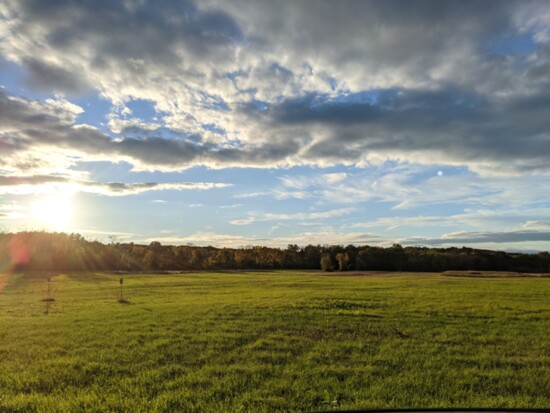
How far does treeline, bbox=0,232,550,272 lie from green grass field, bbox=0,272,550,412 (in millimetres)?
72205

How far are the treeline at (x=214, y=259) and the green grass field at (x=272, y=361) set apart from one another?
72205mm

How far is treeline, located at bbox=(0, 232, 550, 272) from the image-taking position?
84.2m

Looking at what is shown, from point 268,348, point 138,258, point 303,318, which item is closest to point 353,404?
point 268,348

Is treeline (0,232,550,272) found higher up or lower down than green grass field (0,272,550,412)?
higher up

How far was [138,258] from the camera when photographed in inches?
3996

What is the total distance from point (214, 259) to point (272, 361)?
334ft

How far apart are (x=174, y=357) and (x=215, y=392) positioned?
3260 mm

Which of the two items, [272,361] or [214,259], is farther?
[214,259]

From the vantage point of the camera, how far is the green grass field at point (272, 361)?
813cm

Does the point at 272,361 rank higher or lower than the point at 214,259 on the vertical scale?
lower

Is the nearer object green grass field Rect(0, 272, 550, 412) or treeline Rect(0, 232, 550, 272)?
green grass field Rect(0, 272, 550, 412)

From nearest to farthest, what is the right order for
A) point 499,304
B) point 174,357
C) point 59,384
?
point 59,384, point 174,357, point 499,304

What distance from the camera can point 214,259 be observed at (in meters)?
111

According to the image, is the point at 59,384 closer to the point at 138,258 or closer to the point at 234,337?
the point at 234,337
